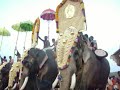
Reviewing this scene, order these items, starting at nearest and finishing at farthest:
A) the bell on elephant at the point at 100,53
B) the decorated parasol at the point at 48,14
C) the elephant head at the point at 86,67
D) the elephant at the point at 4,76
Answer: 1. the elephant head at the point at 86,67
2. the bell on elephant at the point at 100,53
3. the elephant at the point at 4,76
4. the decorated parasol at the point at 48,14

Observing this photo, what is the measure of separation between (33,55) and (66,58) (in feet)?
6.07

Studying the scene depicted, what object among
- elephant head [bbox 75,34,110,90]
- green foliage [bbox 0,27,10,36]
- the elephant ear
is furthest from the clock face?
green foliage [bbox 0,27,10,36]

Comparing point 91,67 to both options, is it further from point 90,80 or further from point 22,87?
point 22,87

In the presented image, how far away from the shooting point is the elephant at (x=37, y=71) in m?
8.36

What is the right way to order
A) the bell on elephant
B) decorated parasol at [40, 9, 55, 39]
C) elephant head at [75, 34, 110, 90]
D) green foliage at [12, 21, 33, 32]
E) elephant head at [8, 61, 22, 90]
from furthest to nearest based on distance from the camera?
green foliage at [12, 21, 33, 32], decorated parasol at [40, 9, 55, 39], elephant head at [8, 61, 22, 90], the bell on elephant, elephant head at [75, 34, 110, 90]

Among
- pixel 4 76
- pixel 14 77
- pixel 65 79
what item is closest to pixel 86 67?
pixel 65 79

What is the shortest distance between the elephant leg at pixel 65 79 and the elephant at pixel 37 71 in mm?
1823

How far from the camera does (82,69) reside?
6.87 m

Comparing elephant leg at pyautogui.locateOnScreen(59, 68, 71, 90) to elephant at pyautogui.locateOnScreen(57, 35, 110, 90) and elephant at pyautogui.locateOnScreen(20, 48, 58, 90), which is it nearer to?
elephant at pyautogui.locateOnScreen(57, 35, 110, 90)

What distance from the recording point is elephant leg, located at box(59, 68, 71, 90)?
256 inches

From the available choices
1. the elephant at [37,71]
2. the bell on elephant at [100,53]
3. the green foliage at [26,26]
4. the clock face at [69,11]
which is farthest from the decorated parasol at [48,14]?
the bell on elephant at [100,53]

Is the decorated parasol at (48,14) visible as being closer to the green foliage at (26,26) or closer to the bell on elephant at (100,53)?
the green foliage at (26,26)

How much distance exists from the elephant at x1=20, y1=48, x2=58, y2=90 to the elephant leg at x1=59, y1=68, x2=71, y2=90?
1.82 metres

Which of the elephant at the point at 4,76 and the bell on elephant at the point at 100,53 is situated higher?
the bell on elephant at the point at 100,53
